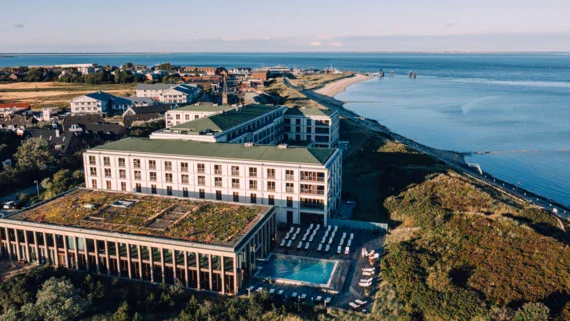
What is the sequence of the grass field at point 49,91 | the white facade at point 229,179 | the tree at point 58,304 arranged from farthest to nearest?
the grass field at point 49,91
the white facade at point 229,179
the tree at point 58,304

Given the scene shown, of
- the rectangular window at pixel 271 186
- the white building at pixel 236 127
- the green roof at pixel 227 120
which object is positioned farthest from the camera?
the green roof at pixel 227 120

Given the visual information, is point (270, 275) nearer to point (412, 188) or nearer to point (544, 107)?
point (412, 188)

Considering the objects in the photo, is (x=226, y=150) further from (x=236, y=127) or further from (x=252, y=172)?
(x=236, y=127)

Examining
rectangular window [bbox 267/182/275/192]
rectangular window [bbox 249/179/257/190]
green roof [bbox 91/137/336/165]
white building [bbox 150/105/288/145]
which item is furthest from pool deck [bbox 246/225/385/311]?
white building [bbox 150/105/288/145]

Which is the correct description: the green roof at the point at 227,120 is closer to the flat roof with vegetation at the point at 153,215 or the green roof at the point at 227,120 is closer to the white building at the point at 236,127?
the white building at the point at 236,127

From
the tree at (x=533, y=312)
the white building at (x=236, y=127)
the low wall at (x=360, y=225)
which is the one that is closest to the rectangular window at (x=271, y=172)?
the low wall at (x=360, y=225)

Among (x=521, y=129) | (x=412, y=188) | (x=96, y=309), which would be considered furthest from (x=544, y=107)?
(x=96, y=309)

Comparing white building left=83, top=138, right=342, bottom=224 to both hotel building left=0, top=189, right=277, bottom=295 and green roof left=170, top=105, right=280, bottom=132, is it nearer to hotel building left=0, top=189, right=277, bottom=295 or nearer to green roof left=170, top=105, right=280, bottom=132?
hotel building left=0, top=189, right=277, bottom=295

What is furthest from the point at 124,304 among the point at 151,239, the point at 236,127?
the point at 236,127
